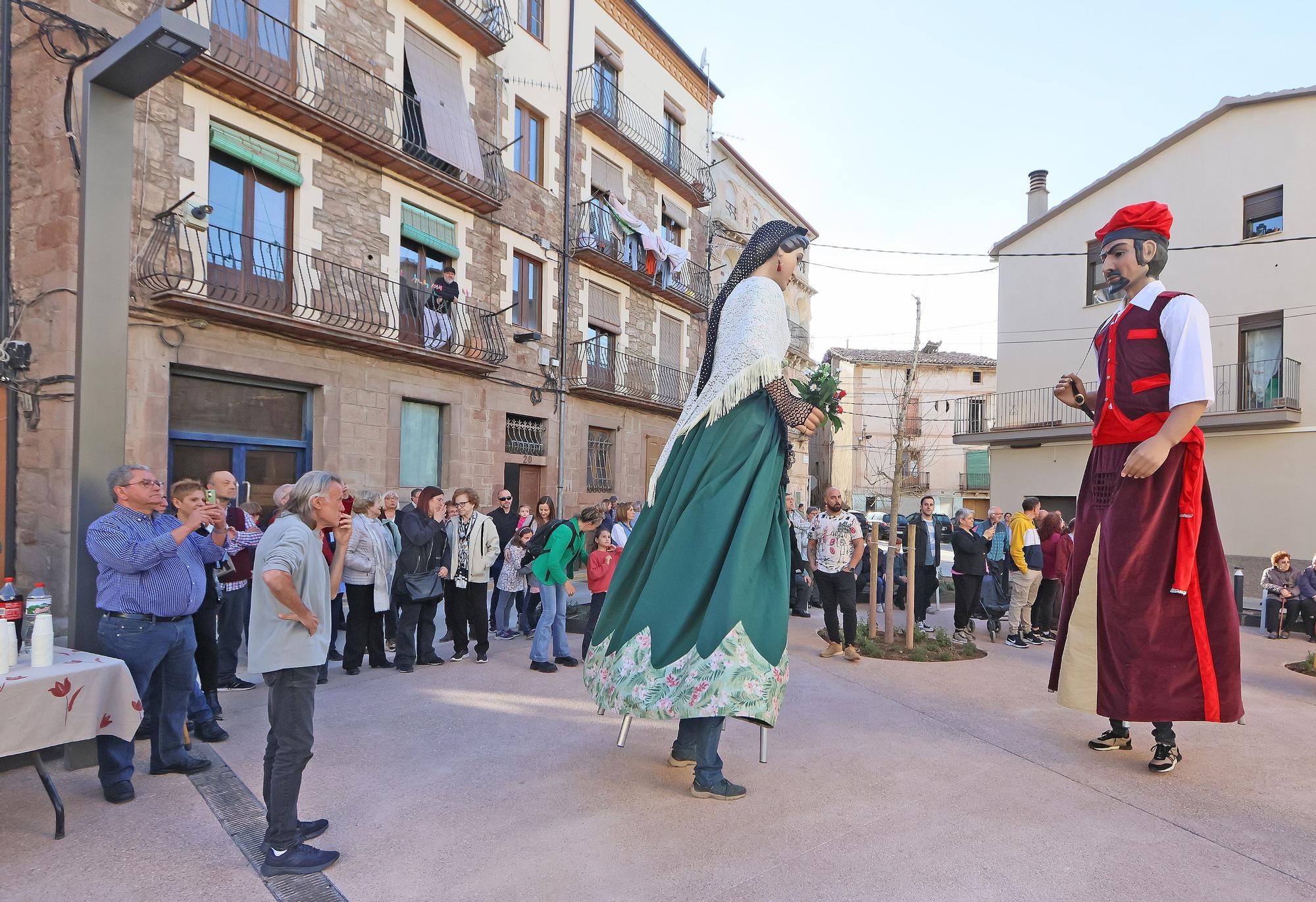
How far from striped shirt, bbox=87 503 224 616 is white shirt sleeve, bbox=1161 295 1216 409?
474 cm

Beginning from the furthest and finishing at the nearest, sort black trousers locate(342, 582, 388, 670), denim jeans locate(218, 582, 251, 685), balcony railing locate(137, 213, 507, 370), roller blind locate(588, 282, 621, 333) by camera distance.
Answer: roller blind locate(588, 282, 621, 333) < balcony railing locate(137, 213, 507, 370) < black trousers locate(342, 582, 388, 670) < denim jeans locate(218, 582, 251, 685)

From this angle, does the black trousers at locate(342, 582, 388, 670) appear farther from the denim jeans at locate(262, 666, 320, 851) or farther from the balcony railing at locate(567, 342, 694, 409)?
the balcony railing at locate(567, 342, 694, 409)

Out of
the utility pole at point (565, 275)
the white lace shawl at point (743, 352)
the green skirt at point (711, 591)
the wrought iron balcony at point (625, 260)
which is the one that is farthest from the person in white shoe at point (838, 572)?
the wrought iron balcony at point (625, 260)

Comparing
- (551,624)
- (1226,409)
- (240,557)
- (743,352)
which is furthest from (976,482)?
(743,352)

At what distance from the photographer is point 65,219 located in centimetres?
902

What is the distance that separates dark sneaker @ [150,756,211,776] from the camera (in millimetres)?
3852

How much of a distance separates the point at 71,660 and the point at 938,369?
4026 cm

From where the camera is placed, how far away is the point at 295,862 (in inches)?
110

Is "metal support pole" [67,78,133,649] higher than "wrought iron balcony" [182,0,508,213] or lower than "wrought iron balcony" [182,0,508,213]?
lower

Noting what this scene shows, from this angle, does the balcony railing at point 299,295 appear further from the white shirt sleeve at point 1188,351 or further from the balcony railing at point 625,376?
the white shirt sleeve at point 1188,351

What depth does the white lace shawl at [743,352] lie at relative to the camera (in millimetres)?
3582

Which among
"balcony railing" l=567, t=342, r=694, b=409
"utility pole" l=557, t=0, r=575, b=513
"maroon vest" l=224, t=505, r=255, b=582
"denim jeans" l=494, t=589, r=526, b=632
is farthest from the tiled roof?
"maroon vest" l=224, t=505, r=255, b=582

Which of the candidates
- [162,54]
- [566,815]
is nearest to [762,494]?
[566,815]

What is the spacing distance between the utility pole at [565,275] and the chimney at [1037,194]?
1344 cm
